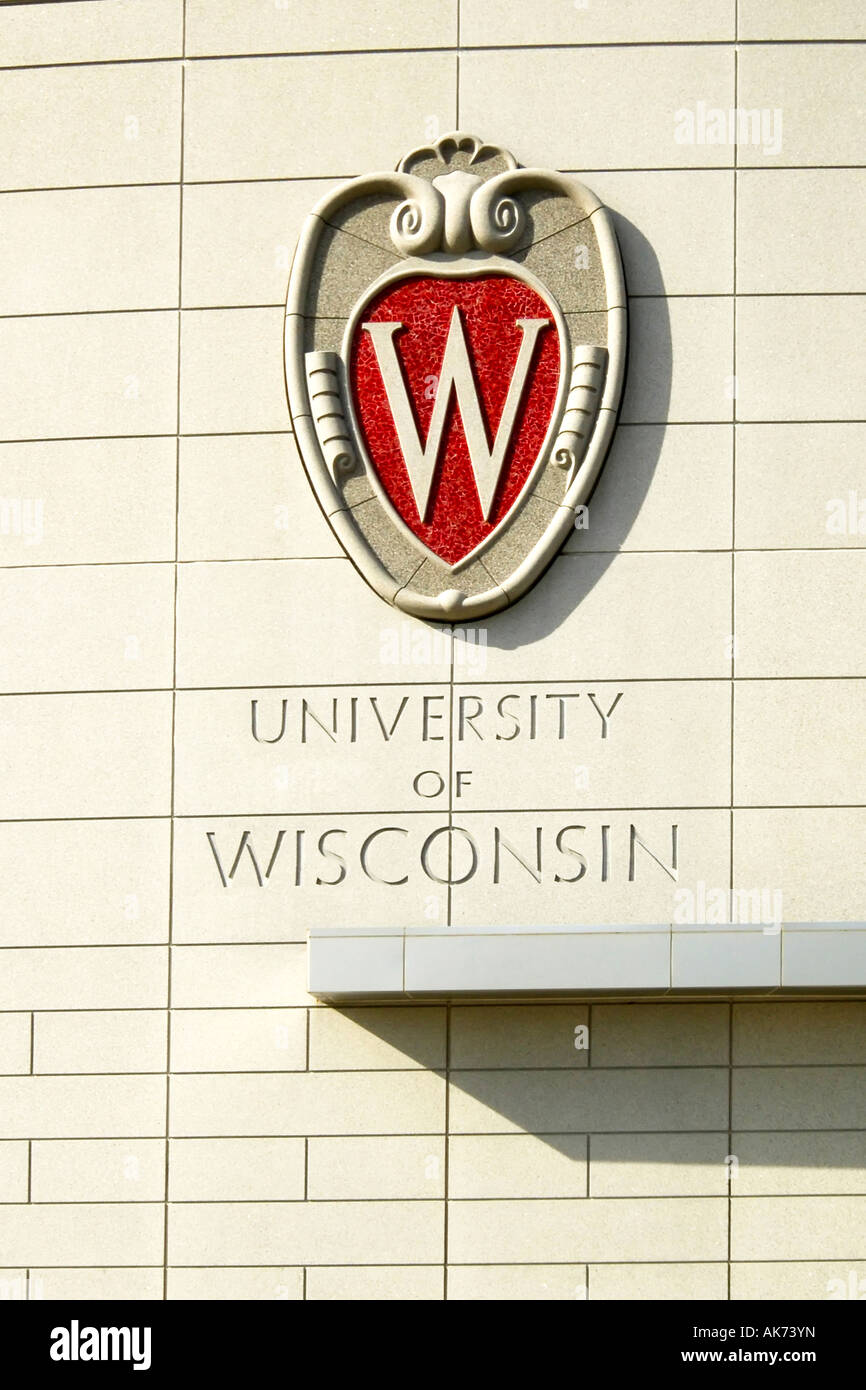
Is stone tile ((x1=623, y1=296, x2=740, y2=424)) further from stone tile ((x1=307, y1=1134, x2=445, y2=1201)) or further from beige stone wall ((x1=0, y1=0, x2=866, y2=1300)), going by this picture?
stone tile ((x1=307, y1=1134, x2=445, y2=1201))

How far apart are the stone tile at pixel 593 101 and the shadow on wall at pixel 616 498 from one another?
50 cm

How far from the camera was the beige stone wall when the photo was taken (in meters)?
8.96

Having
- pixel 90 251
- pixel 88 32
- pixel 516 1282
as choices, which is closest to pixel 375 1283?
pixel 516 1282

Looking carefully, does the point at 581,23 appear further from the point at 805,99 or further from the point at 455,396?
the point at 455,396

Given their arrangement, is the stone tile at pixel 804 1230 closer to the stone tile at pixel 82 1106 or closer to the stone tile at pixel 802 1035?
the stone tile at pixel 802 1035

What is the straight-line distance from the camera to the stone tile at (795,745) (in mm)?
9062

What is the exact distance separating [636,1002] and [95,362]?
5.12m

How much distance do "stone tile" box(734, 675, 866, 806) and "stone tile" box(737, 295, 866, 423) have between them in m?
1.68

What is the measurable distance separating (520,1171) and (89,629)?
163 inches

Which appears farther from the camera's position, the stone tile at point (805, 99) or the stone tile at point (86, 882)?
the stone tile at point (805, 99)

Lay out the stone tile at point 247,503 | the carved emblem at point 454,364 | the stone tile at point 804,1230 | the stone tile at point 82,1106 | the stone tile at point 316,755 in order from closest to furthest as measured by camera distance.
A: the stone tile at point 804,1230 → the stone tile at point 82,1106 → the stone tile at point 316,755 → the carved emblem at point 454,364 → the stone tile at point 247,503

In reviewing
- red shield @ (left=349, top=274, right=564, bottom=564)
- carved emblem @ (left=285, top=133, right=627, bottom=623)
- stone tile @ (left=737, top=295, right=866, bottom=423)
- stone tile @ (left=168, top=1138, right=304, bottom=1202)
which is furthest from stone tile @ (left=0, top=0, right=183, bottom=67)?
stone tile @ (left=168, top=1138, right=304, bottom=1202)

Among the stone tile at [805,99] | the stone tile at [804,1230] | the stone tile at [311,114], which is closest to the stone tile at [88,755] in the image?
the stone tile at [311,114]
